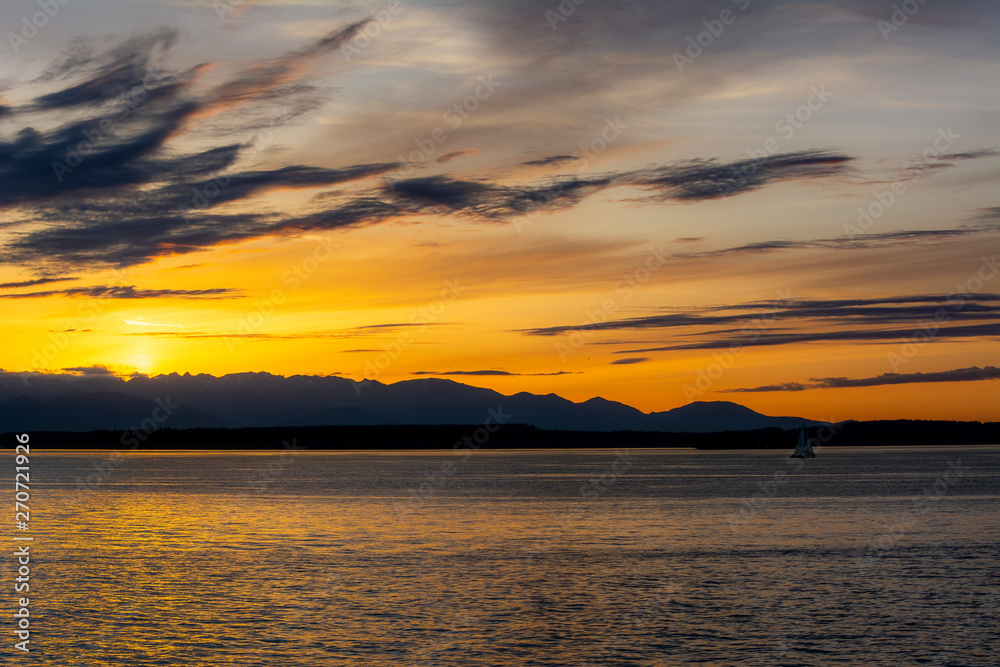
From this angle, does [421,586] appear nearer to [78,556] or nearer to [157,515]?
[78,556]

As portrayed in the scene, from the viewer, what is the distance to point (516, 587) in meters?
47.9

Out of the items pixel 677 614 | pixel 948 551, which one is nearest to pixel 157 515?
pixel 677 614

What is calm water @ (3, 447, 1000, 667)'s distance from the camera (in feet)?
116

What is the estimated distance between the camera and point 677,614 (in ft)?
134

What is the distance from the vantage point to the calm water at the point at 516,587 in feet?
116
